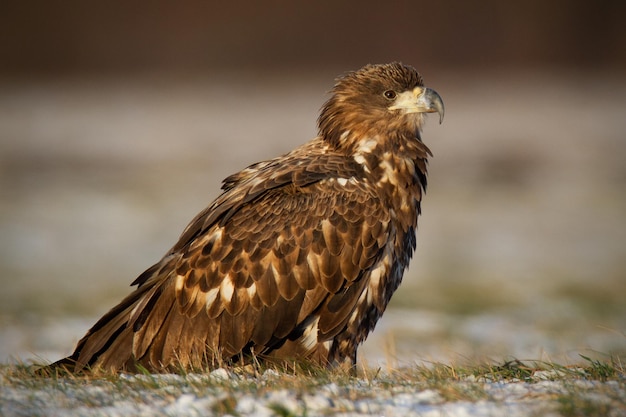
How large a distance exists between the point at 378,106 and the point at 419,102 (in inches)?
12.8

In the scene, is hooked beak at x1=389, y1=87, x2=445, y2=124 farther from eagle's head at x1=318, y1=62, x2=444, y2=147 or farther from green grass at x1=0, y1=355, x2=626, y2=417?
green grass at x1=0, y1=355, x2=626, y2=417

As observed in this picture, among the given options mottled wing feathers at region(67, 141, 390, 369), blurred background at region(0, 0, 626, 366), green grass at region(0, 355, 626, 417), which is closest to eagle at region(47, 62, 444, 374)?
mottled wing feathers at region(67, 141, 390, 369)

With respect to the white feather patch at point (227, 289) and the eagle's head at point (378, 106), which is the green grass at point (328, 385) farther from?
the eagle's head at point (378, 106)

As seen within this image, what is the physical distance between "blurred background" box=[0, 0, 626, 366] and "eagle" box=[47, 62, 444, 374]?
169 cm

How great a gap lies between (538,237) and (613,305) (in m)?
4.50

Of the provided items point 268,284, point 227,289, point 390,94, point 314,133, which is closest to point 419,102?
point 390,94

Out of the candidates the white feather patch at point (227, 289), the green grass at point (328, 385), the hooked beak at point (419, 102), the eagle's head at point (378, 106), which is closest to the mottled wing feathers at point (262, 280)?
the white feather patch at point (227, 289)

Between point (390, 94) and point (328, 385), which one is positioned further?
point (390, 94)

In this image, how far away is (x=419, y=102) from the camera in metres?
8.16

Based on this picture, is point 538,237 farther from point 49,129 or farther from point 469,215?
point 49,129

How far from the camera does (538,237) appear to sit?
1745 cm

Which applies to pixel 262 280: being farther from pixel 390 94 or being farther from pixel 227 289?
pixel 390 94

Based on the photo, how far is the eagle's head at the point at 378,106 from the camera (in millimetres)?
8133

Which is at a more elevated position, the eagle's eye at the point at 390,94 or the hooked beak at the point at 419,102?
the eagle's eye at the point at 390,94
